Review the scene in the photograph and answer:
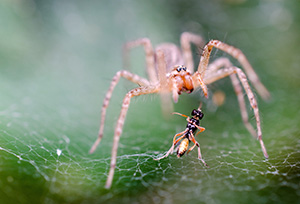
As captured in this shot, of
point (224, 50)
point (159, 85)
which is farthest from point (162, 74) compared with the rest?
point (224, 50)

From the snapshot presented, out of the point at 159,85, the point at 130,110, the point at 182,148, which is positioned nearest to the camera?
the point at 182,148

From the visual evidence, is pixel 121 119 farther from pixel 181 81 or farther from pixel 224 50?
pixel 224 50

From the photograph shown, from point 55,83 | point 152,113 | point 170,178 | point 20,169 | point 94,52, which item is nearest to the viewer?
point 20,169

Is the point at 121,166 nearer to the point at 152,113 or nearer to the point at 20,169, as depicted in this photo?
the point at 20,169

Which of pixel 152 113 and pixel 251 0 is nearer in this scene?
pixel 152 113

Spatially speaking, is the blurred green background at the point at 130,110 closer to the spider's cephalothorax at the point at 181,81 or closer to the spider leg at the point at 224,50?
the spider leg at the point at 224,50

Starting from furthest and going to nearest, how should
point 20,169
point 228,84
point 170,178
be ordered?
1. point 228,84
2. point 170,178
3. point 20,169

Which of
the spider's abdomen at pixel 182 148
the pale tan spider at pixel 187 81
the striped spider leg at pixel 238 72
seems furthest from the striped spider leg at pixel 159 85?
the spider's abdomen at pixel 182 148

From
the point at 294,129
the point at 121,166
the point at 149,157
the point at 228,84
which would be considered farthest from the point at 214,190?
the point at 228,84
